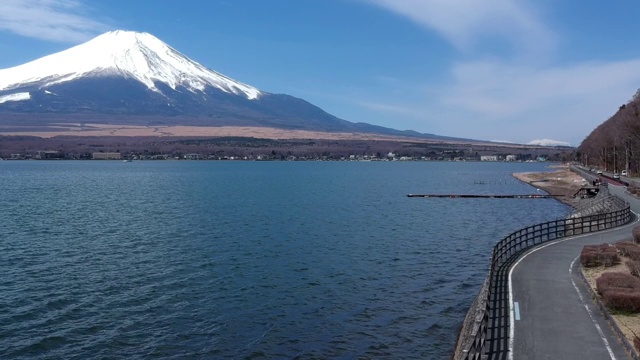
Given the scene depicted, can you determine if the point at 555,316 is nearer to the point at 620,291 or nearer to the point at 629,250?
the point at 620,291

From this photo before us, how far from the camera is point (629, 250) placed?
26.1 meters

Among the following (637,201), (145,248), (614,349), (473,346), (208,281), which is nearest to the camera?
(473,346)

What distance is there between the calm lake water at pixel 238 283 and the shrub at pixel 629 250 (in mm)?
6817

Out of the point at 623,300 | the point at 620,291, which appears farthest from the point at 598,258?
the point at 623,300

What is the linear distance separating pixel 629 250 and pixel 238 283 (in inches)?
725

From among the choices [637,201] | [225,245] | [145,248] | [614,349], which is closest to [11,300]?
[145,248]

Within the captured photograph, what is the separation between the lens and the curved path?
49.7 ft

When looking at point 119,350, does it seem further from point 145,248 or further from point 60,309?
point 145,248

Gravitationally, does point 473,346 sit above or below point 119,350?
above

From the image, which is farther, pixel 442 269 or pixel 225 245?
pixel 225 245

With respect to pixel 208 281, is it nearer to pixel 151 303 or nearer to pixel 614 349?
pixel 151 303

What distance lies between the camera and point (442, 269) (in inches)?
1265

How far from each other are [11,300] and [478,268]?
76.4 ft

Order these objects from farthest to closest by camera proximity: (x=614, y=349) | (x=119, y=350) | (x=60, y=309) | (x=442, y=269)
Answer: (x=442, y=269) → (x=60, y=309) → (x=119, y=350) → (x=614, y=349)
